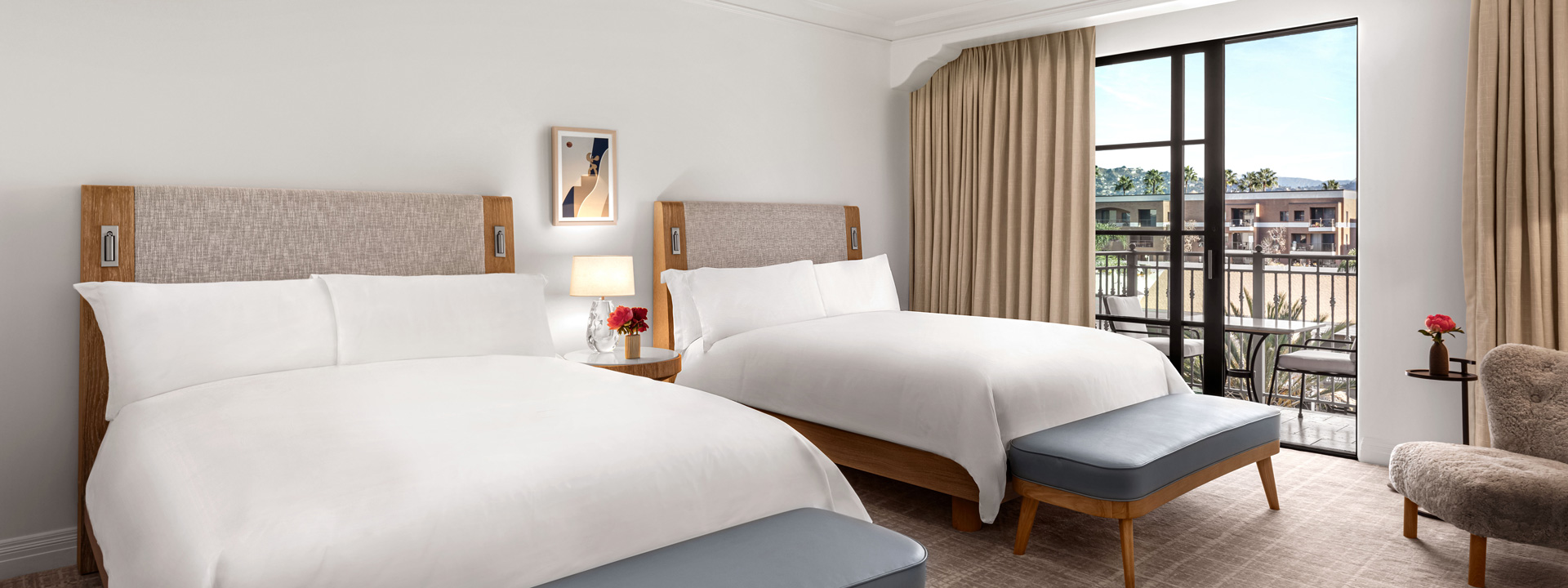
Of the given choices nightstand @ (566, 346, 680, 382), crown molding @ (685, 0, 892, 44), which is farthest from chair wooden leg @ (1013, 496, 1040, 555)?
crown molding @ (685, 0, 892, 44)

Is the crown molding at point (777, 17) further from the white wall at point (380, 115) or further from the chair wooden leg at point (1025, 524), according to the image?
the chair wooden leg at point (1025, 524)

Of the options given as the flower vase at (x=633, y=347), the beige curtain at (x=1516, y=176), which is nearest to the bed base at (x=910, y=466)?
the flower vase at (x=633, y=347)

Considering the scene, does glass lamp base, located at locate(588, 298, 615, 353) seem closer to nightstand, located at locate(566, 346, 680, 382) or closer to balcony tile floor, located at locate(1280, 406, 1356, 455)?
nightstand, located at locate(566, 346, 680, 382)

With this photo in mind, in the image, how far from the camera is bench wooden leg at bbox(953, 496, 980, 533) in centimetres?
312

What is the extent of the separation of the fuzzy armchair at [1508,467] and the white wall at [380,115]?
3332mm

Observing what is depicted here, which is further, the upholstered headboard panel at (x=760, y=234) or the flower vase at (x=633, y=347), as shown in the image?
the upholstered headboard panel at (x=760, y=234)

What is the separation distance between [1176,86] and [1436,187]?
1320 mm

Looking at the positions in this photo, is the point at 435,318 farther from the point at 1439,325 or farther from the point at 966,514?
the point at 1439,325

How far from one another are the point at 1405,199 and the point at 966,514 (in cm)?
256

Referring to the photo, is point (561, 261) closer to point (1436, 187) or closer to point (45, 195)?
point (45, 195)

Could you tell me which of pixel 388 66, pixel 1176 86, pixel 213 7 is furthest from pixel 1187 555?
pixel 213 7

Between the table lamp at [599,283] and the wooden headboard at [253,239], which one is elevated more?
the wooden headboard at [253,239]

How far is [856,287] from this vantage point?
478cm

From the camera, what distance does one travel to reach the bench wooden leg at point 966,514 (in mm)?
3123
